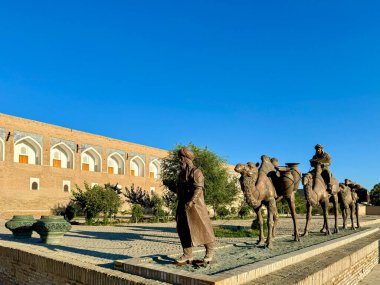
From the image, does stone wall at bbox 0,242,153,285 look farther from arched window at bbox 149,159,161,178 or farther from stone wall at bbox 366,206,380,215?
stone wall at bbox 366,206,380,215

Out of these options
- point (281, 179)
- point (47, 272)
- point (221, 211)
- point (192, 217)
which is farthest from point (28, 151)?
point (192, 217)

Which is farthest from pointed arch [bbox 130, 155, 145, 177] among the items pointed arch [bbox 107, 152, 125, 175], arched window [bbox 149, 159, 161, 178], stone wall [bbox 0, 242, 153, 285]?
stone wall [bbox 0, 242, 153, 285]

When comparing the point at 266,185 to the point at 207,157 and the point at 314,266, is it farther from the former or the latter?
the point at 207,157

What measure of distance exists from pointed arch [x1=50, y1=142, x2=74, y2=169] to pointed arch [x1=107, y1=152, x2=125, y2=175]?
3.91m

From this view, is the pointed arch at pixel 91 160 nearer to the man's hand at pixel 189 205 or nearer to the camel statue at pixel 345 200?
the camel statue at pixel 345 200

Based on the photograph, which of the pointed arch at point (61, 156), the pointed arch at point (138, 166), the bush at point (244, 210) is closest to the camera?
the pointed arch at point (61, 156)

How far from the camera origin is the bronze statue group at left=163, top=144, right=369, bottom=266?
492 centimetres

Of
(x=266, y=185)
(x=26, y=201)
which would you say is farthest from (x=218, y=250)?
(x=26, y=201)

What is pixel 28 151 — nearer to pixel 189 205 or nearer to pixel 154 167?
pixel 154 167

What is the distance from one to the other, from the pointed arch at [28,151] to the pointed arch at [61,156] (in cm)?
111

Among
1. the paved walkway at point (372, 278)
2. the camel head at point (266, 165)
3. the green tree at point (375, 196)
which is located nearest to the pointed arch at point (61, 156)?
the camel head at point (266, 165)

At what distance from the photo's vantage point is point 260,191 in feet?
22.5

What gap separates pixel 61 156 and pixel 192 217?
24879mm

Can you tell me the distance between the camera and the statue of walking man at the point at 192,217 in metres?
4.88
